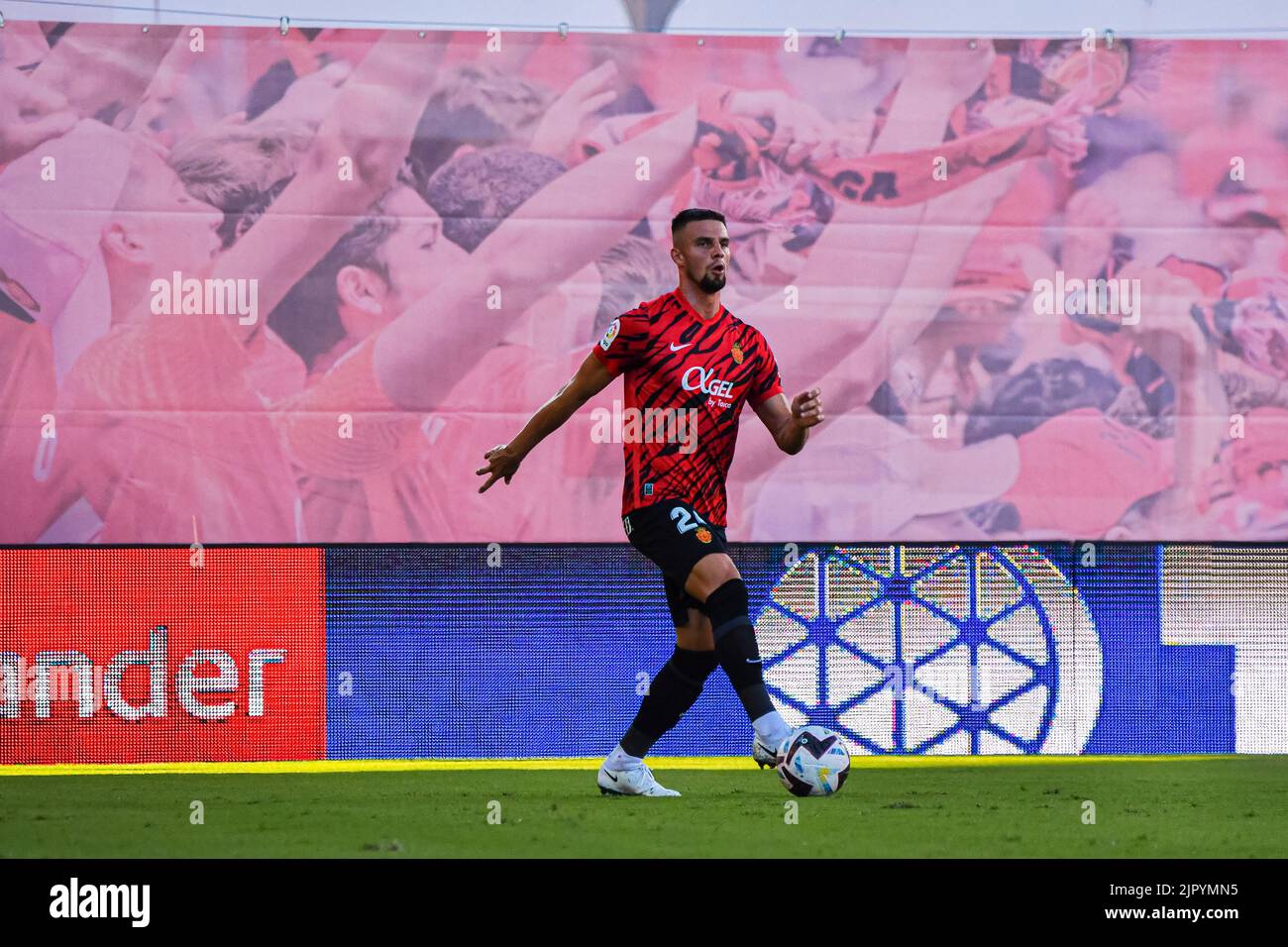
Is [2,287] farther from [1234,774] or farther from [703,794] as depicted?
[1234,774]

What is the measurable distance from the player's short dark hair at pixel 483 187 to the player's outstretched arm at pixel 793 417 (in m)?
5.48

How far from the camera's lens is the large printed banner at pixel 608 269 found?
10219 mm

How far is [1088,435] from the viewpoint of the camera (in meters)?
10.5

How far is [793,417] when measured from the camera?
188 inches

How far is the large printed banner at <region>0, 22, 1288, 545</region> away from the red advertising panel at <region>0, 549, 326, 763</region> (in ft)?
9.03

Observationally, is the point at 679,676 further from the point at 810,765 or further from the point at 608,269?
the point at 608,269

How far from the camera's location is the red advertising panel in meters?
7.16

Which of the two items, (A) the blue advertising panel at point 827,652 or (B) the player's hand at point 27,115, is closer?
(A) the blue advertising panel at point 827,652
